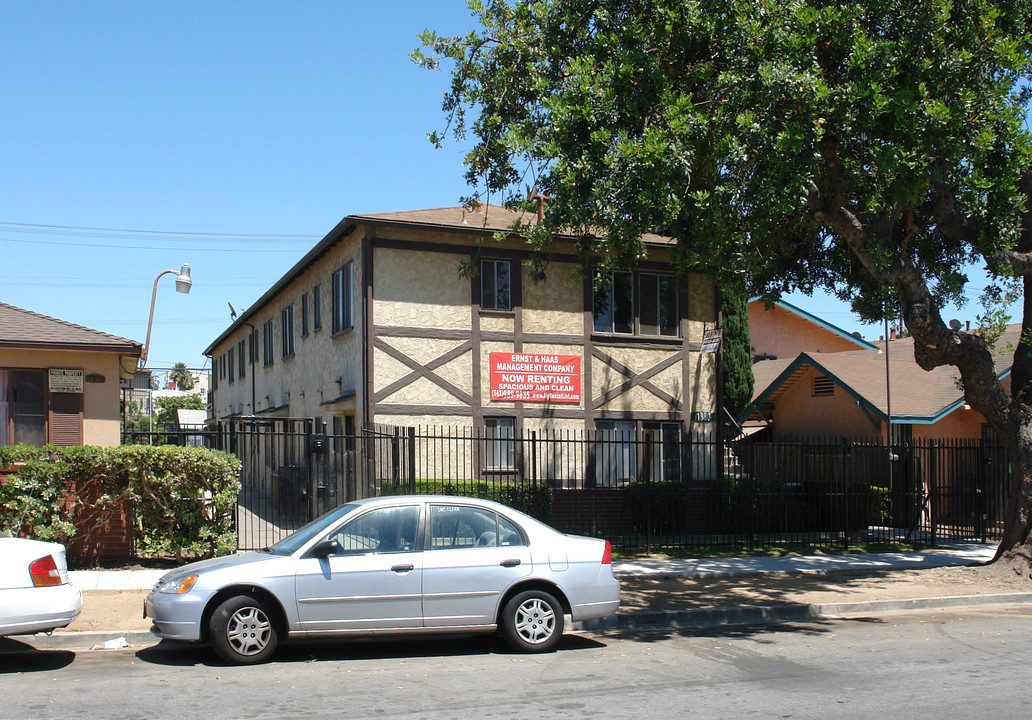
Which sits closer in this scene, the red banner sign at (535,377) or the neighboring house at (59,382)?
the neighboring house at (59,382)

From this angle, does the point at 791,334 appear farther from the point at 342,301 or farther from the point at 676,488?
the point at 342,301

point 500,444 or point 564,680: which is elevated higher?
point 500,444

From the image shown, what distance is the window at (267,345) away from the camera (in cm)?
2836

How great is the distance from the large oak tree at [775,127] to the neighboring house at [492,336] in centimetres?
448

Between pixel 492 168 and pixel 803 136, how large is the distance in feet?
14.8

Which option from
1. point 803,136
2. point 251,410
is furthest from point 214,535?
point 251,410

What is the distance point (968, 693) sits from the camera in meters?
7.20

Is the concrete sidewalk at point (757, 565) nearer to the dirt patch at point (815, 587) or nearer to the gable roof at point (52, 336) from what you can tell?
the dirt patch at point (815, 587)

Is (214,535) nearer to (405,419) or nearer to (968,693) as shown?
(405,419)

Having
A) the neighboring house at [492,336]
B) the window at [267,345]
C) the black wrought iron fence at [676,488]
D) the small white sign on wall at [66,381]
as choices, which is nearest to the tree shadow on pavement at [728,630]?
the black wrought iron fence at [676,488]

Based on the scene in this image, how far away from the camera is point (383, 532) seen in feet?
27.9

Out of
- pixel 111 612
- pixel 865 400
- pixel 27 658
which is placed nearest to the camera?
pixel 27 658

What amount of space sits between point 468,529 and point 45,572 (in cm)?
364

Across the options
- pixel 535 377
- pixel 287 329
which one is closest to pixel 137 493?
pixel 535 377
